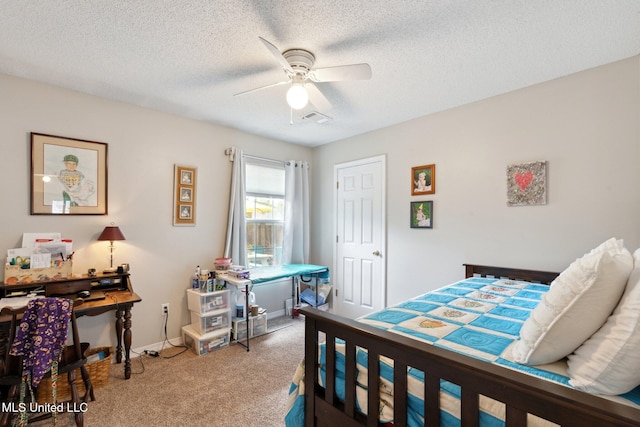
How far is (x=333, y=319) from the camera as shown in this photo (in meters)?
1.34

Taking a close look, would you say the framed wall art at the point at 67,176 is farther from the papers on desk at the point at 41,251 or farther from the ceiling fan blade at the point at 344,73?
the ceiling fan blade at the point at 344,73

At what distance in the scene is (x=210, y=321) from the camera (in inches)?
122

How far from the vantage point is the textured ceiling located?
1675 millimetres

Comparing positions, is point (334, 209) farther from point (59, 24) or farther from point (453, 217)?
point (59, 24)

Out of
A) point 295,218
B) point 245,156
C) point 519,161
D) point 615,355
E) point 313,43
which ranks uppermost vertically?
point 313,43

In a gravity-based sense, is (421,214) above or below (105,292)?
above

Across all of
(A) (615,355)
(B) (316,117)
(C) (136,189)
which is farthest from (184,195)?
(A) (615,355)

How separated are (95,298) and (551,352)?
9.74 ft

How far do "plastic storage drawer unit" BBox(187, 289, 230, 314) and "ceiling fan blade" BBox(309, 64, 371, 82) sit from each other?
2.34 meters

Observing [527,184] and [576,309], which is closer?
[576,309]

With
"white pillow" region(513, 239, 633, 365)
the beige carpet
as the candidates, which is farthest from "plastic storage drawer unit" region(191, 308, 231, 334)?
"white pillow" region(513, 239, 633, 365)

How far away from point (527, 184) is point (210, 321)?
3.28 metres

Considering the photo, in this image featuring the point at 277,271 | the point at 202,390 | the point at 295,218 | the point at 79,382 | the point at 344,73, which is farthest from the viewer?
the point at 295,218

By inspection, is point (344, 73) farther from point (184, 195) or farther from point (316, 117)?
point (184, 195)
